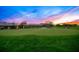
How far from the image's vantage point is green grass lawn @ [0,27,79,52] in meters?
2.81

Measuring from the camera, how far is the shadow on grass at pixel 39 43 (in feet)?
9.23

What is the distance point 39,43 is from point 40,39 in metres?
0.05

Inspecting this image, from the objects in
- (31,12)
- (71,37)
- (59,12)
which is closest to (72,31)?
(71,37)

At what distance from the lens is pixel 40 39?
283 cm

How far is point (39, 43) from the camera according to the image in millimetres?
2828

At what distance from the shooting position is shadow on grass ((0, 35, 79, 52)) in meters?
2.81

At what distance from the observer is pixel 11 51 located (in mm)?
2809

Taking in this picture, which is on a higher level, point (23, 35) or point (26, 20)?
point (26, 20)

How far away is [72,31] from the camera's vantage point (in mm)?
2832
